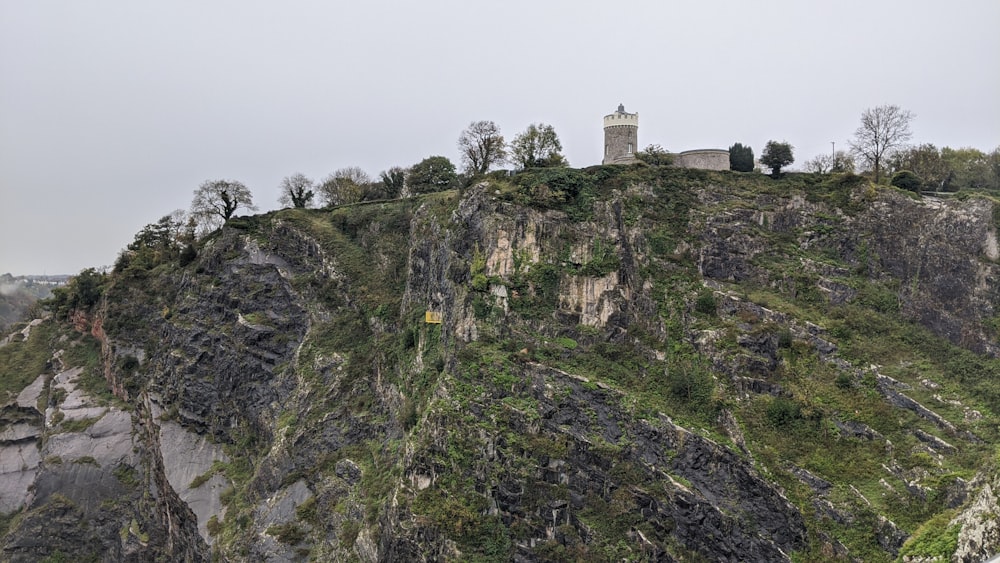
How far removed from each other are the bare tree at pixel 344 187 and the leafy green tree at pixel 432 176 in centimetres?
696

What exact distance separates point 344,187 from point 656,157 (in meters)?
31.7

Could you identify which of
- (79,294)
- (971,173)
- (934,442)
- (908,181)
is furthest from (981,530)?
(79,294)

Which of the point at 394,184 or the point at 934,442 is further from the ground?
the point at 394,184

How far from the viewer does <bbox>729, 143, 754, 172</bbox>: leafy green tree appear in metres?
41.1

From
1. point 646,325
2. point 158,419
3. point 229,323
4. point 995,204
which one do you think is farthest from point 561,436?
point 158,419

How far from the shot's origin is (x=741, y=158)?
41156 millimetres

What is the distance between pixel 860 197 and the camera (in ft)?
115

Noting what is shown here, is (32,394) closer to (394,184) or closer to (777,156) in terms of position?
(394,184)

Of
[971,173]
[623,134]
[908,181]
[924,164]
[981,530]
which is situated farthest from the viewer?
[623,134]

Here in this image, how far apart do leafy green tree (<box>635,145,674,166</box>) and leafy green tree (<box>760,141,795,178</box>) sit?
6.28 m

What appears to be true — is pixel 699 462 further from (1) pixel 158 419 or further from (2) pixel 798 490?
(1) pixel 158 419

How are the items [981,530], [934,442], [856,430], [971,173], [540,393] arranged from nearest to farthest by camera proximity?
[981,530] → [934,442] → [856,430] → [540,393] → [971,173]

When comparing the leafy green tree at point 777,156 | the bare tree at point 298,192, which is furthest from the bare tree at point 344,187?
the leafy green tree at point 777,156

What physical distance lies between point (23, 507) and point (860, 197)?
65.0 metres
